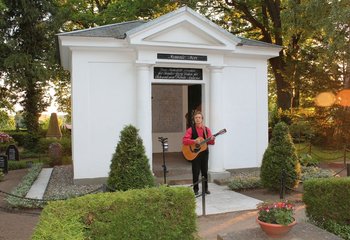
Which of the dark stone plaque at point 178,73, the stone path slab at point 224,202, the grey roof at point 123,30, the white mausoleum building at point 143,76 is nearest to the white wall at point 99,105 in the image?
the white mausoleum building at point 143,76

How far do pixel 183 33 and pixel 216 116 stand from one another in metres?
2.80

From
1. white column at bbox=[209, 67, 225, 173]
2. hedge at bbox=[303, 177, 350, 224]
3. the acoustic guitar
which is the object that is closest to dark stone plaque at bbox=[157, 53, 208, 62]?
white column at bbox=[209, 67, 225, 173]

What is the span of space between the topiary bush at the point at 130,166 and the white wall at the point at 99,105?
10.5ft

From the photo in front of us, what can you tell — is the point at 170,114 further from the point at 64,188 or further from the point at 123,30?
the point at 64,188

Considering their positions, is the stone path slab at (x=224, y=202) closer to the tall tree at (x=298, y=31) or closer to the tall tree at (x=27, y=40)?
the tall tree at (x=298, y=31)

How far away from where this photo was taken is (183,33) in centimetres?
1079

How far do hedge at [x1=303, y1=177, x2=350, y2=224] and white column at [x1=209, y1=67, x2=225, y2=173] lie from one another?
16.5 feet

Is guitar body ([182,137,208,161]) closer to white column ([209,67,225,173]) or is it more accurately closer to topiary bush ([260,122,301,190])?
topiary bush ([260,122,301,190])

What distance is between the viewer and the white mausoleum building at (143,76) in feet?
34.2

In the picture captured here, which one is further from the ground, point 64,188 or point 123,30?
point 123,30

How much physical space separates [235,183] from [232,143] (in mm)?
2351

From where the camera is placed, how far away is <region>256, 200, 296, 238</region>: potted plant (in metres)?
5.24

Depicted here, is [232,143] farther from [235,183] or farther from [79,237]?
[79,237]

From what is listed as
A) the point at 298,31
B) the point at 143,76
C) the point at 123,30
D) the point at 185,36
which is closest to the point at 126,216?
the point at 143,76
